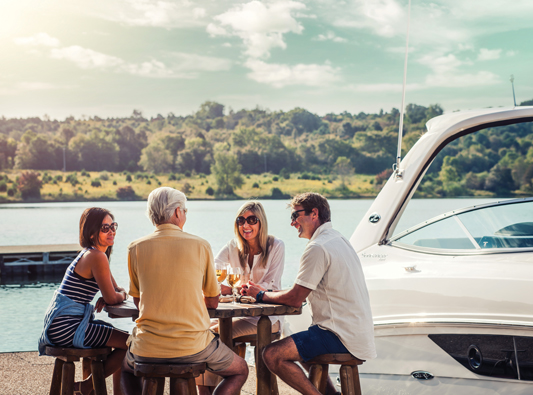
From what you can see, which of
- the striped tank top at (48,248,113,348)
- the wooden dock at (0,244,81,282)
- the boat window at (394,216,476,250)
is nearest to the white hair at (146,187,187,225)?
the striped tank top at (48,248,113,348)

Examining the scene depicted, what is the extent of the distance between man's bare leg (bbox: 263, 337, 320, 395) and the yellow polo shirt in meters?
0.44

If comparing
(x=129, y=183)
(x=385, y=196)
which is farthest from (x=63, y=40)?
(x=385, y=196)

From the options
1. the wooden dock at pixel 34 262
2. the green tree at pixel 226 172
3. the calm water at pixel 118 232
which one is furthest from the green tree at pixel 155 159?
the wooden dock at pixel 34 262

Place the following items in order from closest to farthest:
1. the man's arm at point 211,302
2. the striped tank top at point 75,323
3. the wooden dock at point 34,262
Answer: the man's arm at point 211,302 → the striped tank top at point 75,323 → the wooden dock at point 34,262

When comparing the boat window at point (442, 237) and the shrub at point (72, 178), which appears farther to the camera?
the shrub at point (72, 178)

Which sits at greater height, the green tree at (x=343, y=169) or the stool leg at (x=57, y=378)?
the green tree at (x=343, y=169)

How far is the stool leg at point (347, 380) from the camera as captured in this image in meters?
2.90

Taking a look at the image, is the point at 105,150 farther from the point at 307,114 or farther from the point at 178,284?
the point at 178,284

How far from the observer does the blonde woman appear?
375cm

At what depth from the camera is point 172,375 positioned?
265 cm

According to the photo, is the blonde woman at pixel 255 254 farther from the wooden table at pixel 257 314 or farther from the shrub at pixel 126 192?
the shrub at pixel 126 192

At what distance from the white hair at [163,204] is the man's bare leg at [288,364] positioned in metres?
0.88

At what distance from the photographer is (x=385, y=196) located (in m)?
3.53

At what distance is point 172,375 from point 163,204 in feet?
2.68
